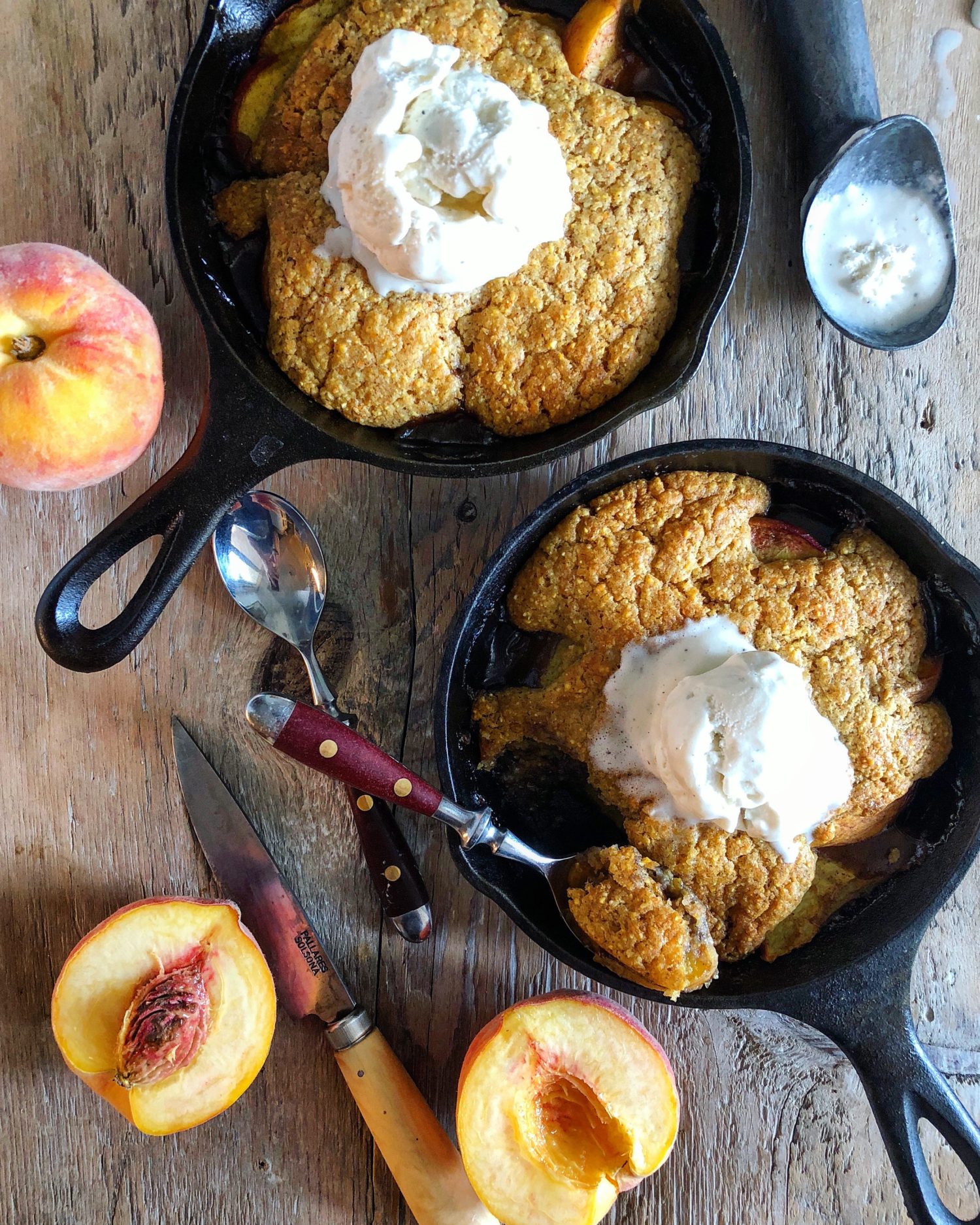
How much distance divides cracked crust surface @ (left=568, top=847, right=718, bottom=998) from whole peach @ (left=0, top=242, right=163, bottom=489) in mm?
883

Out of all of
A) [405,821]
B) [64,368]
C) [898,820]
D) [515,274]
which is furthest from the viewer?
[405,821]

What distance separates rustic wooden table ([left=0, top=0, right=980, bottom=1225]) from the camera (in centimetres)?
148

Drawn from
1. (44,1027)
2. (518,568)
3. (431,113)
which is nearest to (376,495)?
(518,568)

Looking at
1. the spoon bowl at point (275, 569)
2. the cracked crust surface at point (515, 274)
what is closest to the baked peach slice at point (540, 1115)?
the spoon bowl at point (275, 569)

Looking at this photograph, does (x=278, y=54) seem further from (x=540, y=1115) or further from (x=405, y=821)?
(x=540, y=1115)

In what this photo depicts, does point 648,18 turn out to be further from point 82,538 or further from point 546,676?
point 82,538

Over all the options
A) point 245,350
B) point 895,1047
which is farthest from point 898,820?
point 245,350

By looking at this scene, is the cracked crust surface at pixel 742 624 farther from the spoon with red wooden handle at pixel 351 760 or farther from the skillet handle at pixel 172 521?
the skillet handle at pixel 172 521

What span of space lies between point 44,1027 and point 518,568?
3.45ft

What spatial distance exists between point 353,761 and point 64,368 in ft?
2.04

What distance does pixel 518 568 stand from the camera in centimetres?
139

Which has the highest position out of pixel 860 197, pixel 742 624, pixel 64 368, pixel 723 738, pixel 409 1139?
pixel 860 197

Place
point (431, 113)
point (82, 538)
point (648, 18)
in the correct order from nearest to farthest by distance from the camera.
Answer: point (431, 113)
point (648, 18)
point (82, 538)

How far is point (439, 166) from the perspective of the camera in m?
1.20
